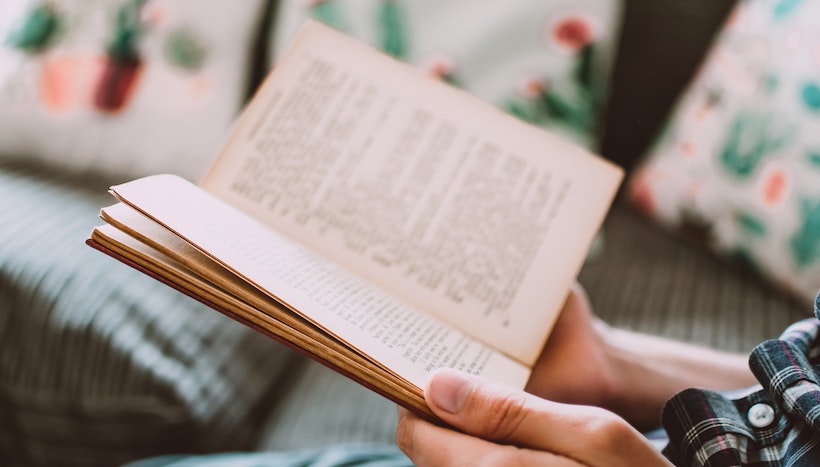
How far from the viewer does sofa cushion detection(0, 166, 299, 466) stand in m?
0.61

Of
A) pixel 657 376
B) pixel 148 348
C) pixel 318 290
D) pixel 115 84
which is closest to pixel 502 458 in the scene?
pixel 318 290

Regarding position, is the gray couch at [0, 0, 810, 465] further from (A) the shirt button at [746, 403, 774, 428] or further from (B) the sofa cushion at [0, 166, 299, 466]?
(A) the shirt button at [746, 403, 774, 428]

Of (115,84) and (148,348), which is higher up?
(115,84)

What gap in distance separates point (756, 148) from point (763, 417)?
16.8 inches

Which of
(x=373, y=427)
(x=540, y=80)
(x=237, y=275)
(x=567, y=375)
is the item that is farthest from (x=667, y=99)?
(x=237, y=275)

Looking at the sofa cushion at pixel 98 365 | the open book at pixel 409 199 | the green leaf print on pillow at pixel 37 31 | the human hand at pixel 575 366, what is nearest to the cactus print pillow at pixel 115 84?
the green leaf print on pillow at pixel 37 31

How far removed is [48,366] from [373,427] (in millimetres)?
328

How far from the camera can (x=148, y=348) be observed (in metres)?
0.63

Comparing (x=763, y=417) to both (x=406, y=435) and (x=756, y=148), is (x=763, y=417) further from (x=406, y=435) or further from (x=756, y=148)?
(x=756, y=148)

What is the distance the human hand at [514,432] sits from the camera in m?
0.36

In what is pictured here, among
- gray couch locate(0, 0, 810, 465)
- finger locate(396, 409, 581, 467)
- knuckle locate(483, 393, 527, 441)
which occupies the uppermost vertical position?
knuckle locate(483, 393, 527, 441)

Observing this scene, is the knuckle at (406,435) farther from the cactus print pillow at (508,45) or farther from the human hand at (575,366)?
the cactus print pillow at (508,45)

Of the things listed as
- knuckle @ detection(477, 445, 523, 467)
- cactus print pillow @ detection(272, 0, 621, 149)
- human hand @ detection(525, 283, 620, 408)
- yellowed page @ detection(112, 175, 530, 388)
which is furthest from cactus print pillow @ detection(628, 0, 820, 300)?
knuckle @ detection(477, 445, 523, 467)

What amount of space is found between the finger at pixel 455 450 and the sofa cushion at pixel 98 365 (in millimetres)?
302
